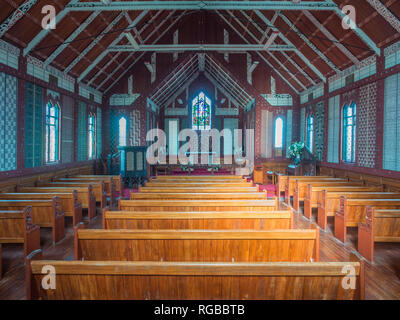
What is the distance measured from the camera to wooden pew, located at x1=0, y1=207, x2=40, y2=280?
4152 mm

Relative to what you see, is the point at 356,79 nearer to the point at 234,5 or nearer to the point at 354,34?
the point at 354,34

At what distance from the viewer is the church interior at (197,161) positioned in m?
2.07

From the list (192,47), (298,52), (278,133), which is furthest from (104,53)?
(278,133)

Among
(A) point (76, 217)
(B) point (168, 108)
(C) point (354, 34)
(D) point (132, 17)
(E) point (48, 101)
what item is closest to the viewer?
(A) point (76, 217)

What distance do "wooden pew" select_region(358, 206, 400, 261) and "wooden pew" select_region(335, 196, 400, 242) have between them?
2.00 feet

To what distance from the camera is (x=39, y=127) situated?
8969 millimetres

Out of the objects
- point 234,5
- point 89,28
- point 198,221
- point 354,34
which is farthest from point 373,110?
point 89,28

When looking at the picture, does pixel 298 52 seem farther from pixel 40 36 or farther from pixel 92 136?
pixel 92 136

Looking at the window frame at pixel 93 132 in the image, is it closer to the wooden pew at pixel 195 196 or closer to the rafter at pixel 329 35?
the wooden pew at pixel 195 196

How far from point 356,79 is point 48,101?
10.7 metres

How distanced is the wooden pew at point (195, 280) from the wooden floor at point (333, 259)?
0.91 m

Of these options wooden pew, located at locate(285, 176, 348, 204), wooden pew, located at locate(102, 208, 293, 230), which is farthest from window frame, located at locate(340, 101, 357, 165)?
wooden pew, located at locate(102, 208, 293, 230)

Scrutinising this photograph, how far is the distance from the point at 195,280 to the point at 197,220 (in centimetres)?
170

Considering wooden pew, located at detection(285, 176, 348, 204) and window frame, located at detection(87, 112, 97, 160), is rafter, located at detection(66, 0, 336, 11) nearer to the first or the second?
wooden pew, located at detection(285, 176, 348, 204)
